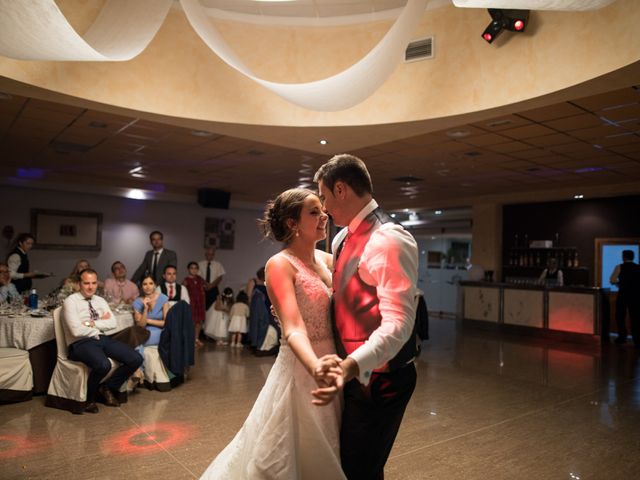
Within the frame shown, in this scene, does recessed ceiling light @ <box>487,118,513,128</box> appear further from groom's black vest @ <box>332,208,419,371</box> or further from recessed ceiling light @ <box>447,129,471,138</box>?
groom's black vest @ <box>332,208,419,371</box>

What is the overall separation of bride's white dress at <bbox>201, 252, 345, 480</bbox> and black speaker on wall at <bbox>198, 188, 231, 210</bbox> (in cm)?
1081

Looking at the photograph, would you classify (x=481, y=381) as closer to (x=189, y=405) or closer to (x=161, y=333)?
(x=189, y=405)

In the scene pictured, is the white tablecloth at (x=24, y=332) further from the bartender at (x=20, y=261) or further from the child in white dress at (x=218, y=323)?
the child in white dress at (x=218, y=323)

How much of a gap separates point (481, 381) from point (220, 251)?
8999 millimetres

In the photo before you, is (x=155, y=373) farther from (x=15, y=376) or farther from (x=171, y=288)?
(x=171, y=288)

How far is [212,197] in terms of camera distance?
1220 centimetres

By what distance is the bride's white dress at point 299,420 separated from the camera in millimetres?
1616

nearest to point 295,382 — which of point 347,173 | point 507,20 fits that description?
point 347,173

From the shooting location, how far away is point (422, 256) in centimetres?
1411

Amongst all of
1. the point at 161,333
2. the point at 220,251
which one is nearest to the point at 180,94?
the point at 161,333

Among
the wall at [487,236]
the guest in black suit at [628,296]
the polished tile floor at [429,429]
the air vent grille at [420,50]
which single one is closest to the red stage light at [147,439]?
the polished tile floor at [429,429]

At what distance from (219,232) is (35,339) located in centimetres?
869

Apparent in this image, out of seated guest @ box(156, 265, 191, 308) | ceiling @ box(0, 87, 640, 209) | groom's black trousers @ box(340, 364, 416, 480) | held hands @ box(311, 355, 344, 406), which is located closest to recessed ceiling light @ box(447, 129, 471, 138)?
ceiling @ box(0, 87, 640, 209)

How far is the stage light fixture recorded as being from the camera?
15.0 ft
